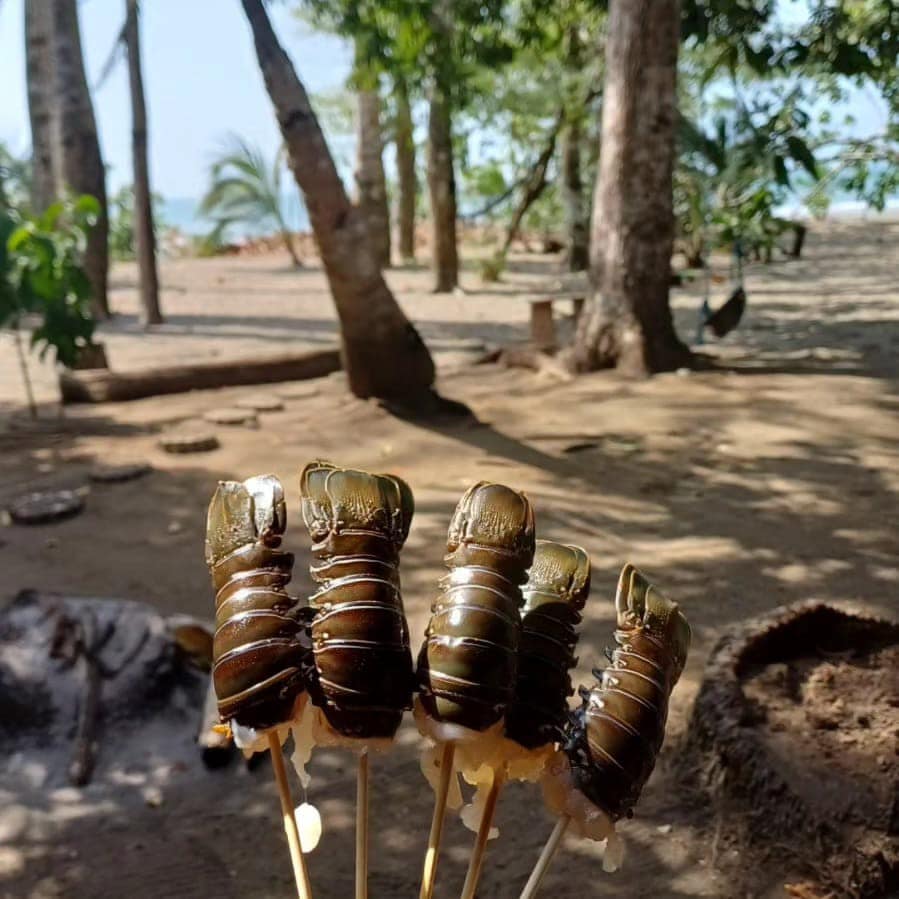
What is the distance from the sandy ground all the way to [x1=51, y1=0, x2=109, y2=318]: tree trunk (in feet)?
6.42

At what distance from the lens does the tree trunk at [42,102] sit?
11117 mm

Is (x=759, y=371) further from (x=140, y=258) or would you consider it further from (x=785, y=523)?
(x=140, y=258)

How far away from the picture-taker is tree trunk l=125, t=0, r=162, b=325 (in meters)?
11.6

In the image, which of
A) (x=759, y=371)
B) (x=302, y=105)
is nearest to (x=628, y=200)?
(x=759, y=371)

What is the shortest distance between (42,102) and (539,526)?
33.4 ft

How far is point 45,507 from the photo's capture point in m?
5.27

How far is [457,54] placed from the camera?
9.22 metres

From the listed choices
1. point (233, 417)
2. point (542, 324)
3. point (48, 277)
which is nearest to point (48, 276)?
point (48, 277)

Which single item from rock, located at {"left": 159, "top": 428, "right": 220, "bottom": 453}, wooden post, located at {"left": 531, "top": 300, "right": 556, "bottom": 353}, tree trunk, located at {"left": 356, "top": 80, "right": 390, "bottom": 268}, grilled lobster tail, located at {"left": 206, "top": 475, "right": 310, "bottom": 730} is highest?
tree trunk, located at {"left": 356, "top": 80, "right": 390, "bottom": 268}

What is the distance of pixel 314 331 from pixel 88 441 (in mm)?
5387

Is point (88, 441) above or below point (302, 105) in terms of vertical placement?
below

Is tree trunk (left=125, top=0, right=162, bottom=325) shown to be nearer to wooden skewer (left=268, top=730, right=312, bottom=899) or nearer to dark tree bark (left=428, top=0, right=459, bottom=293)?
dark tree bark (left=428, top=0, right=459, bottom=293)

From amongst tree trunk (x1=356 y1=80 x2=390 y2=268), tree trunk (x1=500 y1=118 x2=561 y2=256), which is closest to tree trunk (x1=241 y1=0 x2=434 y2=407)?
tree trunk (x1=356 y1=80 x2=390 y2=268)

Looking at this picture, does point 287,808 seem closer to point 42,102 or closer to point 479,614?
point 479,614
